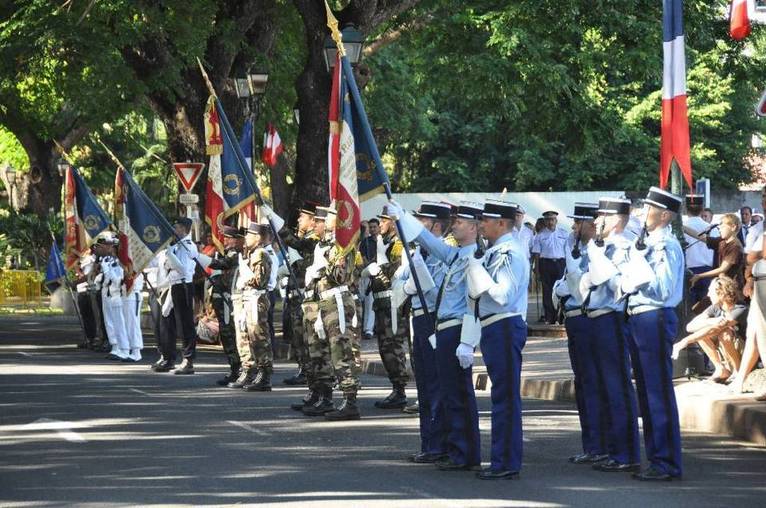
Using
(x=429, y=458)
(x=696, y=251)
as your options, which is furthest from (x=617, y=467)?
(x=696, y=251)

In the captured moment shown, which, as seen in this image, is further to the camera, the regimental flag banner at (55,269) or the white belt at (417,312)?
the regimental flag banner at (55,269)

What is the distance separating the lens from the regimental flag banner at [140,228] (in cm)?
2169

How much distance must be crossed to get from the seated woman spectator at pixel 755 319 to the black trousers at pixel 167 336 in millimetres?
9048

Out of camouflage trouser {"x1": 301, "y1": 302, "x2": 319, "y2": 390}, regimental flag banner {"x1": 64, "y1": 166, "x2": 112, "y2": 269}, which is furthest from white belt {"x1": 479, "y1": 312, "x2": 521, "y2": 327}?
regimental flag banner {"x1": 64, "y1": 166, "x2": 112, "y2": 269}

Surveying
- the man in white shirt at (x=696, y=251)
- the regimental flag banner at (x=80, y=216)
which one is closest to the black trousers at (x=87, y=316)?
the regimental flag banner at (x=80, y=216)

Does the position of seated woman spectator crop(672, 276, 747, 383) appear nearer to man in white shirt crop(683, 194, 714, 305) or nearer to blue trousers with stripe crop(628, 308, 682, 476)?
man in white shirt crop(683, 194, 714, 305)

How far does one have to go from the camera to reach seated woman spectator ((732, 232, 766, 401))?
555 inches

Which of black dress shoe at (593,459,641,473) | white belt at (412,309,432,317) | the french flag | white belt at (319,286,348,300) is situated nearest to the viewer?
black dress shoe at (593,459,641,473)

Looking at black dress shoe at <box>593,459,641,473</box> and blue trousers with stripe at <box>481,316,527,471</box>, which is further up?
blue trousers with stripe at <box>481,316,527,471</box>

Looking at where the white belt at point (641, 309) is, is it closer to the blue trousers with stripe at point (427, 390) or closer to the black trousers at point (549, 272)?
the blue trousers with stripe at point (427, 390)

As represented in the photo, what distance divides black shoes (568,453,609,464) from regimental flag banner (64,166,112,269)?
17.3 meters

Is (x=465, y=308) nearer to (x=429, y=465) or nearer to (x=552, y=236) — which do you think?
(x=429, y=465)

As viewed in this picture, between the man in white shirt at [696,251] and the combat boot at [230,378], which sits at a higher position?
the man in white shirt at [696,251]

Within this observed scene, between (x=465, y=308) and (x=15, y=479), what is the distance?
348 centimetres
